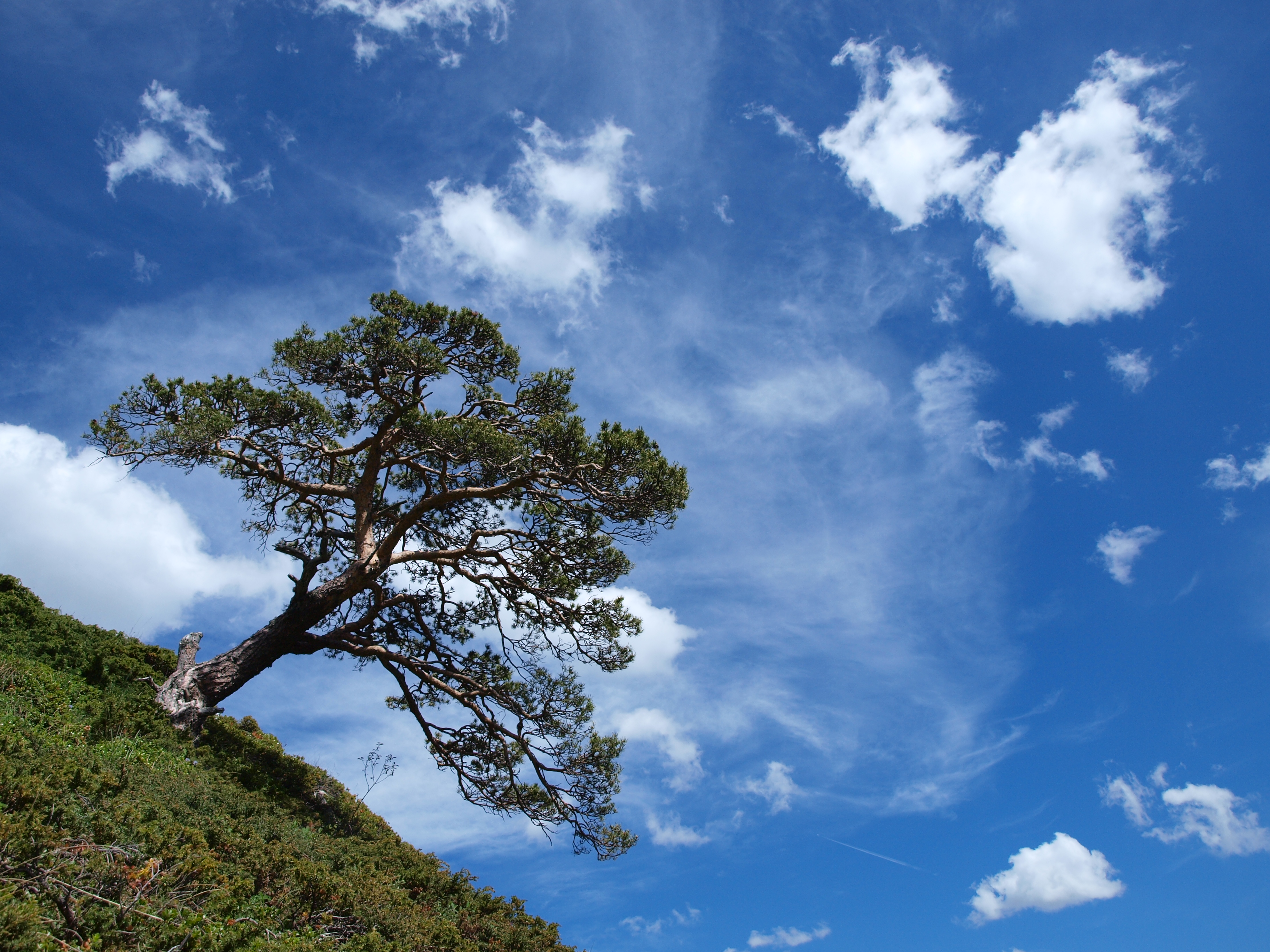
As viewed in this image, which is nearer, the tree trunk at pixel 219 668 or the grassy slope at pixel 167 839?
the grassy slope at pixel 167 839

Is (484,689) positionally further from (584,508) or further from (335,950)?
(335,950)

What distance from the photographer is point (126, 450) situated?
1284 centimetres

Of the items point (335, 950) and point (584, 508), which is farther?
point (584, 508)

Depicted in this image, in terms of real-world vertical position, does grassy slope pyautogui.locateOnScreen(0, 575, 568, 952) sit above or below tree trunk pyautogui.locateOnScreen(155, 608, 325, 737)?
below

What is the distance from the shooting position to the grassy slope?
575 centimetres

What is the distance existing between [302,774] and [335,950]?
268 inches

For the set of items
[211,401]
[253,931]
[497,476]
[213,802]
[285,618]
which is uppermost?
[497,476]

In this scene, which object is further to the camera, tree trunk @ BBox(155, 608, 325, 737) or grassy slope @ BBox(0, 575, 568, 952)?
tree trunk @ BBox(155, 608, 325, 737)

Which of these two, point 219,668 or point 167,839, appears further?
point 219,668

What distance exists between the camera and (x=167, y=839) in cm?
764

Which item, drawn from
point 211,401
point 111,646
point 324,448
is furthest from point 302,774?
point 211,401

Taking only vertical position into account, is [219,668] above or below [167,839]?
above

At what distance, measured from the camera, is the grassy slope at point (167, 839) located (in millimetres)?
5754

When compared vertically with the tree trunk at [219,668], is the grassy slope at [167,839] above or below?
below
